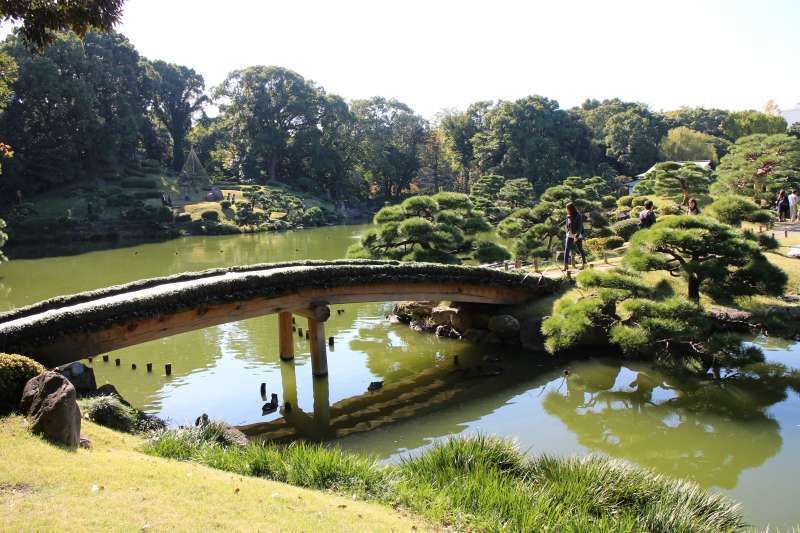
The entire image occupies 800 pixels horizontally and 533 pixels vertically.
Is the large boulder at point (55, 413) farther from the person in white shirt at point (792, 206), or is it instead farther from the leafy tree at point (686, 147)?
the leafy tree at point (686, 147)

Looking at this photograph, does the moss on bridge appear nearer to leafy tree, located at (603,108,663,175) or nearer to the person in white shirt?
the person in white shirt

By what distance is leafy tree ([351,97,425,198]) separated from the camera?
196ft

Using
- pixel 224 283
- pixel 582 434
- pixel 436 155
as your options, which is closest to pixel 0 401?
pixel 224 283

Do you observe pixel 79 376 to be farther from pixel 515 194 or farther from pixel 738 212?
pixel 515 194

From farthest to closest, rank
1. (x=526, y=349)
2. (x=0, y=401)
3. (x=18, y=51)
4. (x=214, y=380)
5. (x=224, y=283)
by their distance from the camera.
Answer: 1. (x=18, y=51)
2. (x=526, y=349)
3. (x=214, y=380)
4. (x=224, y=283)
5. (x=0, y=401)

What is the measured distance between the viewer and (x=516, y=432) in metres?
9.58

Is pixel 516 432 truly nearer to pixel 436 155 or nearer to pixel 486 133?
pixel 486 133

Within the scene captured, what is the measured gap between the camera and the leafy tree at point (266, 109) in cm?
5538

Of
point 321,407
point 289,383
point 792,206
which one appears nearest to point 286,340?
point 289,383

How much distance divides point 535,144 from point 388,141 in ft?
56.3

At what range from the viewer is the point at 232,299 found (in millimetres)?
10414

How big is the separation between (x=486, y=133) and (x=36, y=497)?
52.1 m

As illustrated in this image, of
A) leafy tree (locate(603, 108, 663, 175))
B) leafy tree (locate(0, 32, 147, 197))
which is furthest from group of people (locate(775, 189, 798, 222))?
leafy tree (locate(0, 32, 147, 197))

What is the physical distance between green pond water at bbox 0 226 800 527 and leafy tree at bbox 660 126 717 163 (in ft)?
145
